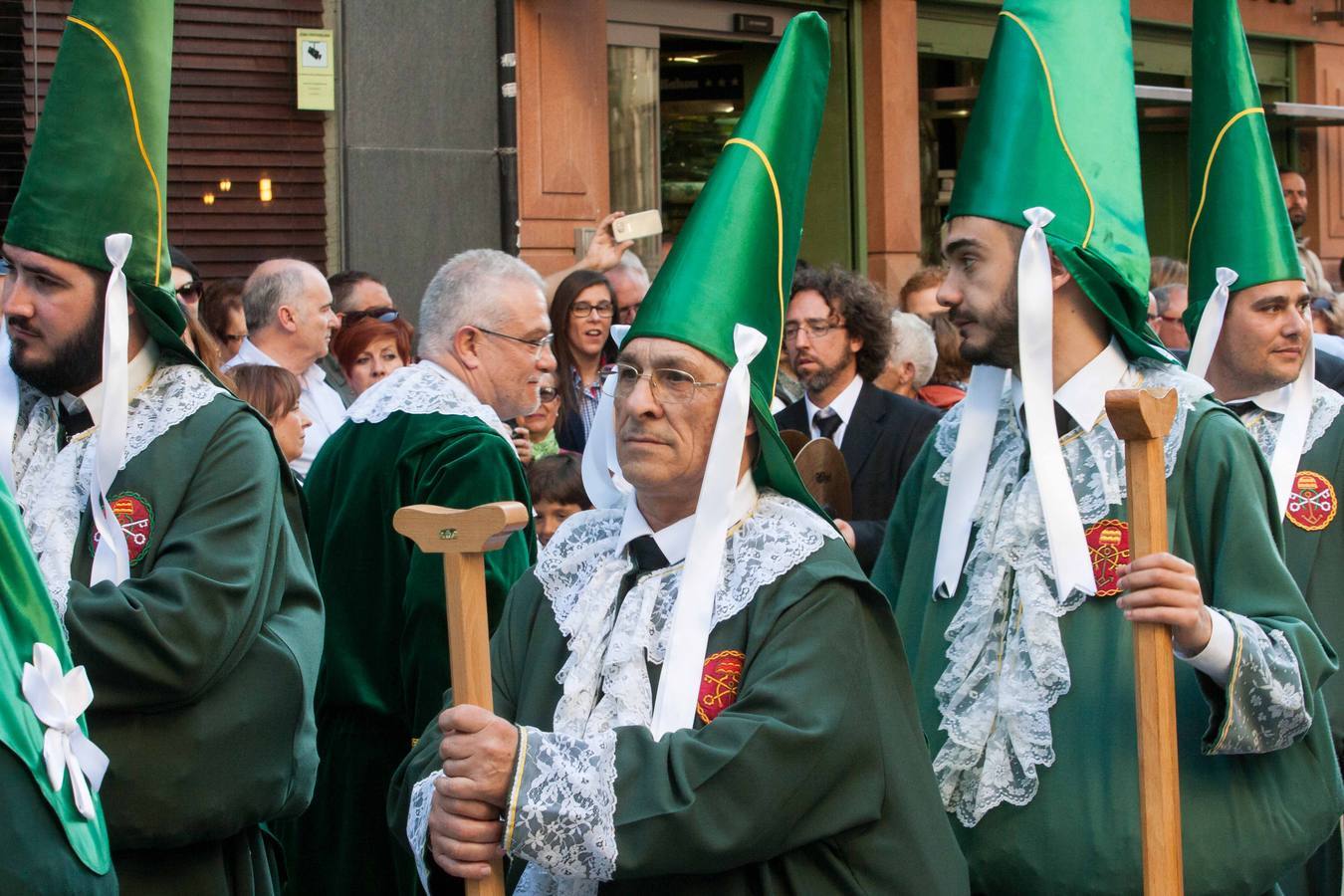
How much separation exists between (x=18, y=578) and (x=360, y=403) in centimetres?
284

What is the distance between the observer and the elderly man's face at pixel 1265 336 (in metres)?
4.99

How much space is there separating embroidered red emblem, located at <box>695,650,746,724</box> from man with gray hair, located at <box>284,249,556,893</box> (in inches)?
68.6

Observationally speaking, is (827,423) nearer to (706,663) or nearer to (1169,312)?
(706,663)

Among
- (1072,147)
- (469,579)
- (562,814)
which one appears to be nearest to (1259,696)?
(1072,147)

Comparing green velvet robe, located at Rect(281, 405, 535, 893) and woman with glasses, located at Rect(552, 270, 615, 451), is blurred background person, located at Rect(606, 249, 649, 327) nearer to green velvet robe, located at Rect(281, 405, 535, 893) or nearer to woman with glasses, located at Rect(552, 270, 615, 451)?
woman with glasses, located at Rect(552, 270, 615, 451)

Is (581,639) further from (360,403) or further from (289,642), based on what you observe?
(360,403)

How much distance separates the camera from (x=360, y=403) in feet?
17.3

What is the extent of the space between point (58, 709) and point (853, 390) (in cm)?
429

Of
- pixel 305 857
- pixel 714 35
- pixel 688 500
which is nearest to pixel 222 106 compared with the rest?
pixel 714 35

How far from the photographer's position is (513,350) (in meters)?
5.34

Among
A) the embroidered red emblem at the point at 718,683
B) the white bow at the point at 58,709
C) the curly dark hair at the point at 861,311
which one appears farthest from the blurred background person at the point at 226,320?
the white bow at the point at 58,709

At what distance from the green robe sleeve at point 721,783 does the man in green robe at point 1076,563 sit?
599 mm

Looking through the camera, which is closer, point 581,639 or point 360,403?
point 581,639

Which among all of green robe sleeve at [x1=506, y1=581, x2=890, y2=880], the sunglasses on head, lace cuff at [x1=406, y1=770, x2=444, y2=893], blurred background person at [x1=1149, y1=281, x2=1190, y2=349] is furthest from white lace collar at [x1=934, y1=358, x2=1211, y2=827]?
blurred background person at [x1=1149, y1=281, x2=1190, y2=349]
